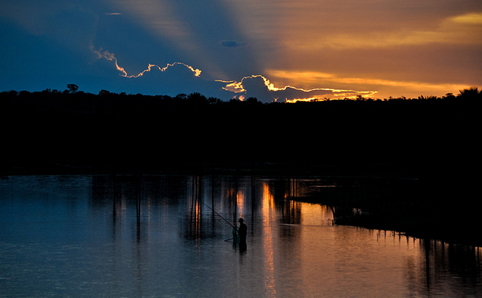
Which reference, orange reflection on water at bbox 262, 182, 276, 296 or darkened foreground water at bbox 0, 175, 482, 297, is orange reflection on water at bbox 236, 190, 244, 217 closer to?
darkened foreground water at bbox 0, 175, 482, 297

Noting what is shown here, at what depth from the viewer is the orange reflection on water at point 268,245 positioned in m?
37.8

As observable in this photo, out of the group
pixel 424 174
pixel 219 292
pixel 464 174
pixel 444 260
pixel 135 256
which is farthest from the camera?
pixel 424 174

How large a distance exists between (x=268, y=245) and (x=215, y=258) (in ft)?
26.3

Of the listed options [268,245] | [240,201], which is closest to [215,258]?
[268,245]

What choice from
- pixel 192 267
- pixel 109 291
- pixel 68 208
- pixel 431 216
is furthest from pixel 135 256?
pixel 68 208

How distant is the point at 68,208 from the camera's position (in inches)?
3425

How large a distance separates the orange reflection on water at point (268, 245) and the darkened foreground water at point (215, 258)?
13cm

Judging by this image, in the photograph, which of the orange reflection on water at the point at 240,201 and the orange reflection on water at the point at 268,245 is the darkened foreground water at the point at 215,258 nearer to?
the orange reflection on water at the point at 268,245

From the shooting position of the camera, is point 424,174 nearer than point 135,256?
No

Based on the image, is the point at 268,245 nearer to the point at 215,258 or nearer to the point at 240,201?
the point at 215,258

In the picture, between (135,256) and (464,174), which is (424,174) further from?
(135,256)

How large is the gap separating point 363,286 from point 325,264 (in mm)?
7647

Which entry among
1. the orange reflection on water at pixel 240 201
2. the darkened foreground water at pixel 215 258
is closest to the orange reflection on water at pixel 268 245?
the darkened foreground water at pixel 215 258

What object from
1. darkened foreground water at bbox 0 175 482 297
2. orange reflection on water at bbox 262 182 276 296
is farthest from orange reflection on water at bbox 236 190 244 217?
orange reflection on water at bbox 262 182 276 296
